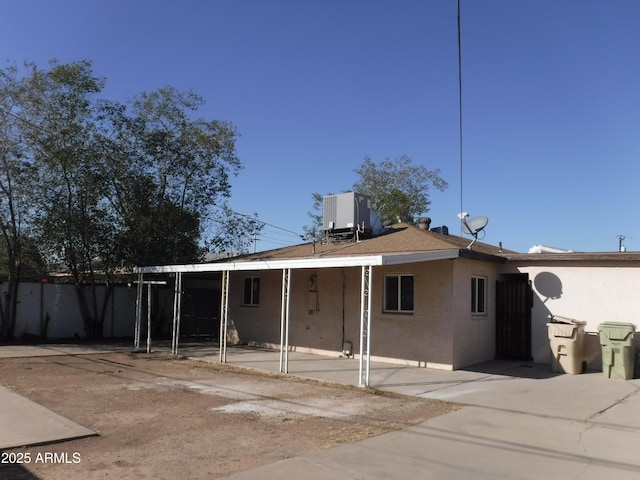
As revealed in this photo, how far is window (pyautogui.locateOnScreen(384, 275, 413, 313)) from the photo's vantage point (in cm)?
1298

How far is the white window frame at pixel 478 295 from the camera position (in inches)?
515

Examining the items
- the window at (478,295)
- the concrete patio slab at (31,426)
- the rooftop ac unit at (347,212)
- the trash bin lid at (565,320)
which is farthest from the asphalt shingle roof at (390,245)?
the concrete patio slab at (31,426)

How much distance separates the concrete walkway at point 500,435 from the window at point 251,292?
6.14m

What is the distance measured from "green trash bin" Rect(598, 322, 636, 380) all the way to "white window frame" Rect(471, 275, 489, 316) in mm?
2893

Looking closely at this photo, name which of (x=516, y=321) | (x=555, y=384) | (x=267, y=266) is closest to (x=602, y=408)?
(x=555, y=384)

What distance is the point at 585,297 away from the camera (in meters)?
12.7

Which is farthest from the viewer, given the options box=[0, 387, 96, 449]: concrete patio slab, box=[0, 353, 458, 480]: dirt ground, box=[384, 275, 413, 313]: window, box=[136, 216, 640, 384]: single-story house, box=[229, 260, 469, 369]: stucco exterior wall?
box=[384, 275, 413, 313]: window

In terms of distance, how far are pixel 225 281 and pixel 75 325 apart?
8435 millimetres

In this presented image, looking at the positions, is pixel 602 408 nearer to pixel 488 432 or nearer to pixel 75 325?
pixel 488 432

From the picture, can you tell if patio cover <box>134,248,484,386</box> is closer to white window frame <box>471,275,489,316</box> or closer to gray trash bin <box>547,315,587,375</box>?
white window frame <box>471,275,489,316</box>

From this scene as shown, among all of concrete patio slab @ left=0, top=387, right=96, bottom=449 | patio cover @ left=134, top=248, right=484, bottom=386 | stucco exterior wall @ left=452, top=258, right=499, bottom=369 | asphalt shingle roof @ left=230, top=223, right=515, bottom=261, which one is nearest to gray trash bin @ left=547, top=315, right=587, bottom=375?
stucco exterior wall @ left=452, top=258, right=499, bottom=369

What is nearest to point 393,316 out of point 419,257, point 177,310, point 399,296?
point 399,296

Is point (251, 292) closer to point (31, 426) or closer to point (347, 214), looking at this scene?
point (347, 214)

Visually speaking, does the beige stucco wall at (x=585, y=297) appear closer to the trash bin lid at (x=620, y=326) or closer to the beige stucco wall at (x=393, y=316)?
the trash bin lid at (x=620, y=326)
